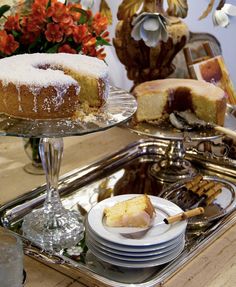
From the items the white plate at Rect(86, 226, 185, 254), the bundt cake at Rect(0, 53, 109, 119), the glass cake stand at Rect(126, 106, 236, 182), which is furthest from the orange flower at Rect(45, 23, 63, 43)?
the white plate at Rect(86, 226, 185, 254)

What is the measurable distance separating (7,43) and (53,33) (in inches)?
3.5

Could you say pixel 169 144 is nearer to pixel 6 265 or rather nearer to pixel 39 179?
pixel 39 179

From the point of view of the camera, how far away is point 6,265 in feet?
2.53

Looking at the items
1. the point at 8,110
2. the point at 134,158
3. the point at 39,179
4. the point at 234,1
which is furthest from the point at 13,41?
the point at 234,1

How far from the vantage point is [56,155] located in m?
0.99

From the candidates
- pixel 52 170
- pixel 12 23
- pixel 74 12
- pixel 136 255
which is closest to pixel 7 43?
pixel 12 23

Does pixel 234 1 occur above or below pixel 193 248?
above

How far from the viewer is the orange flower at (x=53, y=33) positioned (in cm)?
105

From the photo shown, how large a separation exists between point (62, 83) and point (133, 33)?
56 cm

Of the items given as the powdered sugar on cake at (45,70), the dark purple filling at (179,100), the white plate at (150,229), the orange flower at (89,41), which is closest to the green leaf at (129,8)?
the dark purple filling at (179,100)

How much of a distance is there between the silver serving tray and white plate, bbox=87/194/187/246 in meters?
0.04

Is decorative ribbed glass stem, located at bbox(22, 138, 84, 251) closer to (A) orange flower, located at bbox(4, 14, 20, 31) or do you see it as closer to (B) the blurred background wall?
(A) orange flower, located at bbox(4, 14, 20, 31)

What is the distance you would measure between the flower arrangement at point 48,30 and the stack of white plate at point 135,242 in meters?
0.34

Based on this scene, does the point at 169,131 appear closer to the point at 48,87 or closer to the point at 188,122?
the point at 188,122
